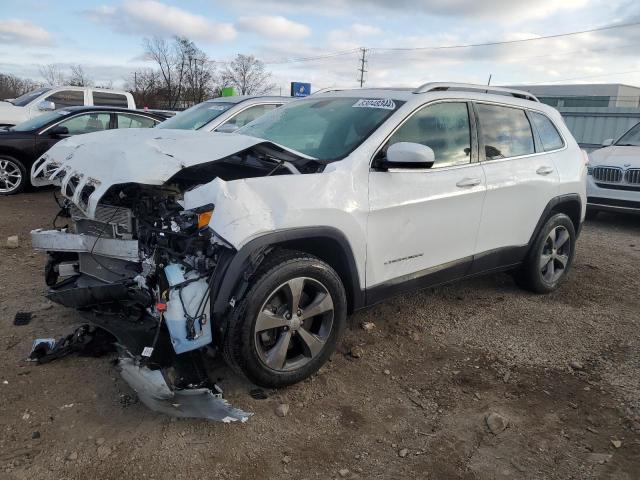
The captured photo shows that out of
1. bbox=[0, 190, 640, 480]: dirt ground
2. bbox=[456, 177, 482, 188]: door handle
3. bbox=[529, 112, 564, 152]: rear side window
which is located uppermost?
bbox=[529, 112, 564, 152]: rear side window

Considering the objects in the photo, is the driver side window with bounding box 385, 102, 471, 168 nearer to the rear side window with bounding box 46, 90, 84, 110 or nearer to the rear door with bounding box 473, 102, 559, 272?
the rear door with bounding box 473, 102, 559, 272

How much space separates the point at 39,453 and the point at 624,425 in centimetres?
314

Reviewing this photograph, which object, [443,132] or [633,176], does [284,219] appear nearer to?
[443,132]

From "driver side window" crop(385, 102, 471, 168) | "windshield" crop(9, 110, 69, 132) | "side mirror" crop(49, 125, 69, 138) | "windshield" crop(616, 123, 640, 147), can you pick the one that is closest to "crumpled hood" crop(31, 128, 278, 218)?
"driver side window" crop(385, 102, 471, 168)

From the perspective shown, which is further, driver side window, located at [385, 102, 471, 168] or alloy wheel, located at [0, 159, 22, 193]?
alloy wheel, located at [0, 159, 22, 193]

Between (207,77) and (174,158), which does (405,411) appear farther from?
(207,77)

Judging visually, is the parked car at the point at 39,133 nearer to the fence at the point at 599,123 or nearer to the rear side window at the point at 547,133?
the rear side window at the point at 547,133

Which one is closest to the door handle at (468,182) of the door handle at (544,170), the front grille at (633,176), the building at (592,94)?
the door handle at (544,170)

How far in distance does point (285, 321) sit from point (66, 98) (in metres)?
11.8

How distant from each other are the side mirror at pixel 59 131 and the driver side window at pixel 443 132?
757 cm

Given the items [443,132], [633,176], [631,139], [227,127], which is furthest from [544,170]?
[631,139]

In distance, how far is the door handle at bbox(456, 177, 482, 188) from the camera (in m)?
3.88

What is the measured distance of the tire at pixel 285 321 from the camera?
280 cm

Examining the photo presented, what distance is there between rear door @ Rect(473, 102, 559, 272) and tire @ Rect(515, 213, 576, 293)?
0.62ft
